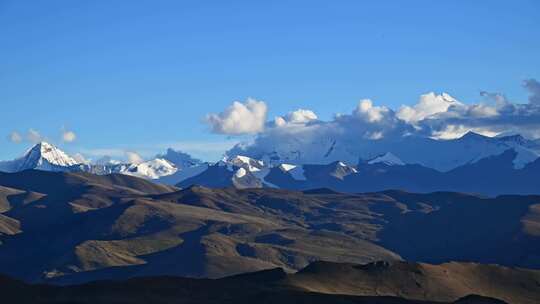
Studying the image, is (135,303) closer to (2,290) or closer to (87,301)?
(87,301)

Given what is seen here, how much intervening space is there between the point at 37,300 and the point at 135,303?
17.4 m

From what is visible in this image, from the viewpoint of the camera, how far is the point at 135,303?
19862cm

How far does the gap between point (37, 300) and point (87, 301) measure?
8.89 metres

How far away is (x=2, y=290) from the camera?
650ft

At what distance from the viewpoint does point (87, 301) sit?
647 ft

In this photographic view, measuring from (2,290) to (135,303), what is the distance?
78.4 feet

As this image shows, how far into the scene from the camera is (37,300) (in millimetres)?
197000

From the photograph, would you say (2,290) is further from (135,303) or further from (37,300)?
(135,303)

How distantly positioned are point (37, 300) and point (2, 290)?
268 inches

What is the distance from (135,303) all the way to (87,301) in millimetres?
8525

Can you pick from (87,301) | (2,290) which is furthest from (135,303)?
(2,290)

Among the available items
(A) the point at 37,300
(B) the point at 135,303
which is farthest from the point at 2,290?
(B) the point at 135,303
